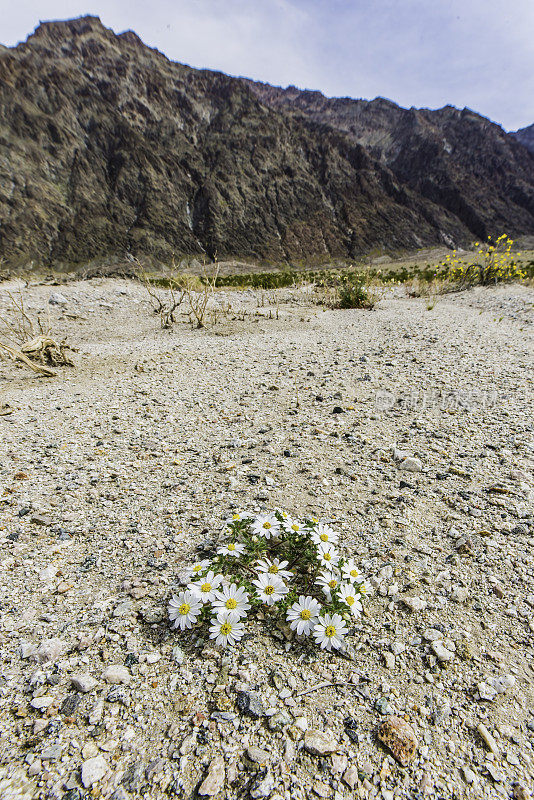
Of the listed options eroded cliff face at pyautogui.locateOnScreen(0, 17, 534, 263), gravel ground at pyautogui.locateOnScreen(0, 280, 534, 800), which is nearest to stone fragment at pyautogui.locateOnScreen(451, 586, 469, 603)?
gravel ground at pyautogui.locateOnScreen(0, 280, 534, 800)

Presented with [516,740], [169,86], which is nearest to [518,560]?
[516,740]

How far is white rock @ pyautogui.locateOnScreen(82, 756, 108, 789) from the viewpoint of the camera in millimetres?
1407

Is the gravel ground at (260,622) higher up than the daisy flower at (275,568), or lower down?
lower down

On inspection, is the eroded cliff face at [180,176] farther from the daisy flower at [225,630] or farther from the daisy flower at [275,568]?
the daisy flower at [225,630]

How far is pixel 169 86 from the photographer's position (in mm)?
110125

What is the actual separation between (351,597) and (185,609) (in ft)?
3.05

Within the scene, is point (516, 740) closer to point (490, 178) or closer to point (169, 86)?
point (169, 86)

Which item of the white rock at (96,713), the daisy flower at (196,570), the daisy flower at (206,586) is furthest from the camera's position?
the daisy flower at (196,570)

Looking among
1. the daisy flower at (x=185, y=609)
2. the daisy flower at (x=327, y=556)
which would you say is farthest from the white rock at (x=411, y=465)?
the daisy flower at (x=185, y=609)

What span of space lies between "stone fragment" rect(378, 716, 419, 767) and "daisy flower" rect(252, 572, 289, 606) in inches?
28.3

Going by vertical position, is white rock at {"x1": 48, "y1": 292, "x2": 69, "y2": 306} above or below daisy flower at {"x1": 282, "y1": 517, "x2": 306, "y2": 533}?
above

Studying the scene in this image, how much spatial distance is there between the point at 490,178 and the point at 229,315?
158 metres

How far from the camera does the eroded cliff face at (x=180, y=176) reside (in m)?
86.4

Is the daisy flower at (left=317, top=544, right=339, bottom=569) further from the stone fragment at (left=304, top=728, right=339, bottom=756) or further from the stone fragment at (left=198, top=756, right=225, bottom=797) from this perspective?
the stone fragment at (left=198, top=756, right=225, bottom=797)
